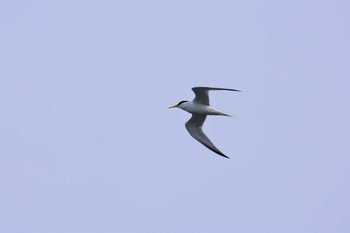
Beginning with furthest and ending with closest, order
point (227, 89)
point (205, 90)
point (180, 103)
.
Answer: point (180, 103)
point (205, 90)
point (227, 89)

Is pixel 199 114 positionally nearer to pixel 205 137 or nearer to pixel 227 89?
pixel 205 137

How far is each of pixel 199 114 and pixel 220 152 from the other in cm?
155

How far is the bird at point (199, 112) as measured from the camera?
22047mm

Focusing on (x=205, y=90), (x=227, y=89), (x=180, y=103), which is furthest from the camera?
(x=180, y=103)

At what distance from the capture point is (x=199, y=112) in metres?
22.7

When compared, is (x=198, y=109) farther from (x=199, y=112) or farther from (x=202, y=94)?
(x=202, y=94)

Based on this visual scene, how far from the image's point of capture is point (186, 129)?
77.8ft

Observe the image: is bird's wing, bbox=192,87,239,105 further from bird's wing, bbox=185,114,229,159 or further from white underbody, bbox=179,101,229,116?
bird's wing, bbox=185,114,229,159

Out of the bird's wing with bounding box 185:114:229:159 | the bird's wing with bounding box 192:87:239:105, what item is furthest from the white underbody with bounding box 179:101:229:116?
the bird's wing with bounding box 185:114:229:159

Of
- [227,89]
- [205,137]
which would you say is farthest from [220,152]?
[227,89]

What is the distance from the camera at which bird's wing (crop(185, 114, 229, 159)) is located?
23.5 meters

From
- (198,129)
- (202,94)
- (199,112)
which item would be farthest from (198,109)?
(198,129)

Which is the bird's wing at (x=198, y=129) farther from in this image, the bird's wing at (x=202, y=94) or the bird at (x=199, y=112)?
the bird's wing at (x=202, y=94)

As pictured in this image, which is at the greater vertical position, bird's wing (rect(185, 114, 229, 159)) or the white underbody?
the white underbody
